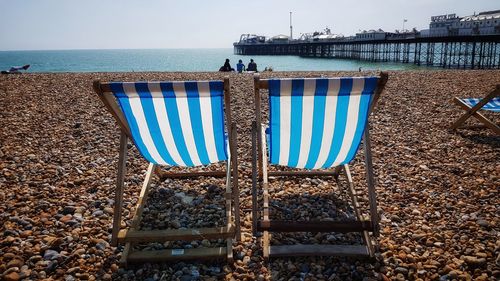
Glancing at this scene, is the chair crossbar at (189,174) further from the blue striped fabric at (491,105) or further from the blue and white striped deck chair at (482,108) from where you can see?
the blue striped fabric at (491,105)

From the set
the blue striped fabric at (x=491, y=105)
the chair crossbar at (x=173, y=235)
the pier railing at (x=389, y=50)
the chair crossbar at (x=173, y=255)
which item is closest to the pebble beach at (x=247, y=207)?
the chair crossbar at (x=173, y=255)

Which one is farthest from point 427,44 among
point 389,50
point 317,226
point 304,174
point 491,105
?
point 317,226

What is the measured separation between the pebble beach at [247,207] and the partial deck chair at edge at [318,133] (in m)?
0.15

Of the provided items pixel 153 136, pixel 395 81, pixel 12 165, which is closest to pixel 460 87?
pixel 395 81

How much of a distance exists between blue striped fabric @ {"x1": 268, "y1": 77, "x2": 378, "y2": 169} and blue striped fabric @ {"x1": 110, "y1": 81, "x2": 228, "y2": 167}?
1.26ft

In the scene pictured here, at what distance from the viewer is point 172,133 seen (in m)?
2.39

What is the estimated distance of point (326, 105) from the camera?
86.7 inches

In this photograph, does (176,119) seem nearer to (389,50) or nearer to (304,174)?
(304,174)

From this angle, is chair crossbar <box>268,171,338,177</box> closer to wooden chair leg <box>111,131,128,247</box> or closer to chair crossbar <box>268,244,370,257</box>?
chair crossbar <box>268,244,370,257</box>

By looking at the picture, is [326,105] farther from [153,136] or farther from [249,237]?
[153,136]

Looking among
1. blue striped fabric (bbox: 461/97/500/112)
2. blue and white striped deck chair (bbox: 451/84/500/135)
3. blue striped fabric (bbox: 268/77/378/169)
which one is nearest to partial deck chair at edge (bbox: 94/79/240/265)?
blue striped fabric (bbox: 268/77/378/169)

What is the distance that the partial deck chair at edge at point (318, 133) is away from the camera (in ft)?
6.76

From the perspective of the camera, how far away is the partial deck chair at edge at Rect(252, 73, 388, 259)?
2061 mm

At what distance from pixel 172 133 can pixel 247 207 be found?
86 centimetres
